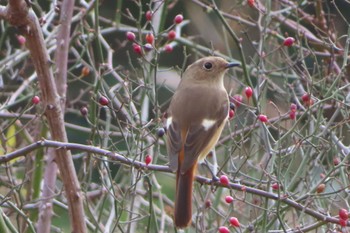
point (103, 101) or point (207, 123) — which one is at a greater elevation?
point (103, 101)

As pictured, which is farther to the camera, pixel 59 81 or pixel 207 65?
pixel 207 65

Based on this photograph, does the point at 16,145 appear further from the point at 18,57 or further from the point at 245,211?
the point at 245,211

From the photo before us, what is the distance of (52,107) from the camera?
364cm

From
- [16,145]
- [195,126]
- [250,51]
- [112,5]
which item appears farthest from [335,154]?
[112,5]

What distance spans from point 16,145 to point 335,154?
2208mm

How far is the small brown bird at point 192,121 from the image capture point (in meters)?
4.13

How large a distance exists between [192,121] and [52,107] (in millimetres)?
1213

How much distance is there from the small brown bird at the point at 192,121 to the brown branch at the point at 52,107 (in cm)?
45

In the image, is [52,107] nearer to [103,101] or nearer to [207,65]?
[103,101]

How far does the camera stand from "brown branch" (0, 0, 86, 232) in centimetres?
348

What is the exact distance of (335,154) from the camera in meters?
4.50

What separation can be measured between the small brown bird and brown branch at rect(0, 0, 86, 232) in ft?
1.49

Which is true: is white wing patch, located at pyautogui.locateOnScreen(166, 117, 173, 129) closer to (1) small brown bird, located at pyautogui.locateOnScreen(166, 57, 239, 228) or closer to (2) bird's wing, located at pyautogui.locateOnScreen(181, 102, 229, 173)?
(1) small brown bird, located at pyautogui.locateOnScreen(166, 57, 239, 228)

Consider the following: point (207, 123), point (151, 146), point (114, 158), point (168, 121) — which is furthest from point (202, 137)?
point (114, 158)
